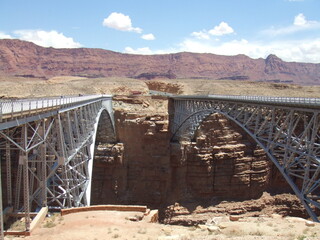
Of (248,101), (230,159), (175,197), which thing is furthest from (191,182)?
(248,101)

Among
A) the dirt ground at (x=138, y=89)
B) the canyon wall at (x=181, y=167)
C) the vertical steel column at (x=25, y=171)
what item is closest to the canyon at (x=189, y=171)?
the canyon wall at (x=181, y=167)

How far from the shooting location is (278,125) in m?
25.2

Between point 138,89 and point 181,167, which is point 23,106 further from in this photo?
point 138,89

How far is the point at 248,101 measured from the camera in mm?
23109

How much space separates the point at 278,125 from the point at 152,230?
14.3 m

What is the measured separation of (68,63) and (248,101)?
5282 inches

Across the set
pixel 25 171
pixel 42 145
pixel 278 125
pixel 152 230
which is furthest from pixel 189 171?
pixel 25 171

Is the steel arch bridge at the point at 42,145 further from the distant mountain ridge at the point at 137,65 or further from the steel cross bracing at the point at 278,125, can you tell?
the distant mountain ridge at the point at 137,65

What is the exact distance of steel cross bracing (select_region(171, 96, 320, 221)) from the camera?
53.0 feet

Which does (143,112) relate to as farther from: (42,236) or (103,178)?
(42,236)

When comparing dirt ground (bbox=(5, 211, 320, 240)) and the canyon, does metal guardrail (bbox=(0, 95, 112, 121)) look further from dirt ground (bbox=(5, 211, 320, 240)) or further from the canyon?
the canyon

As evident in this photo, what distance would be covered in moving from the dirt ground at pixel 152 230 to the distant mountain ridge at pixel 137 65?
115 meters

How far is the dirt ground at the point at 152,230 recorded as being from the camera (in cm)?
1294

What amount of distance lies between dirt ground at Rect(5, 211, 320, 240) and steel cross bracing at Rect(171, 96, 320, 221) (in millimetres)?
2214
